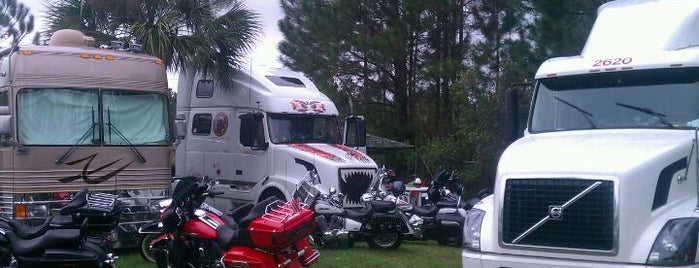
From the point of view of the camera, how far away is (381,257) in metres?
13.0

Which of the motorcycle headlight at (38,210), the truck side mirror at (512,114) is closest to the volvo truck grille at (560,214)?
the truck side mirror at (512,114)

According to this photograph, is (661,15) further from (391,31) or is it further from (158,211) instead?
(391,31)

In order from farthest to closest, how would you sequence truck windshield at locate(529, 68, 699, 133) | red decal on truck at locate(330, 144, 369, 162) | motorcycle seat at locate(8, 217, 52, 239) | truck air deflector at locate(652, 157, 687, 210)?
red decal on truck at locate(330, 144, 369, 162), motorcycle seat at locate(8, 217, 52, 239), truck windshield at locate(529, 68, 699, 133), truck air deflector at locate(652, 157, 687, 210)

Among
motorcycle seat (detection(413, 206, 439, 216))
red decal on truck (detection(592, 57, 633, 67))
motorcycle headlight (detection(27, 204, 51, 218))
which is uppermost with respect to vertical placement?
red decal on truck (detection(592, 57, 633, 67))

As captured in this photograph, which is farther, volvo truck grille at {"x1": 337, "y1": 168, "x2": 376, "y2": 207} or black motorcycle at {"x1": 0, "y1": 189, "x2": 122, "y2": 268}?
volvo truck grille at {"x1": 337, "y1": 168, "x2": 376, "y2": 207}

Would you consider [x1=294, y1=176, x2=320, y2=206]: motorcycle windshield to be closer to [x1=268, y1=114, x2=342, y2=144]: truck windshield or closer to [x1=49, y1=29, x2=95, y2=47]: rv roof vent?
[x1=268, y1=114, x2=342, y2=144]: truck windshield

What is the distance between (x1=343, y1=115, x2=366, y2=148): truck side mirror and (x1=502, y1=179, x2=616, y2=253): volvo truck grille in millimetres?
9050

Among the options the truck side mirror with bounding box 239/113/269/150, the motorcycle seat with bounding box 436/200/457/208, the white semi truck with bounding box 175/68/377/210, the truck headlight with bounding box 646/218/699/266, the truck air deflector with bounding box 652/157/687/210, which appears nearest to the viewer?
the truck headlight with bounding box 646/218/699/266

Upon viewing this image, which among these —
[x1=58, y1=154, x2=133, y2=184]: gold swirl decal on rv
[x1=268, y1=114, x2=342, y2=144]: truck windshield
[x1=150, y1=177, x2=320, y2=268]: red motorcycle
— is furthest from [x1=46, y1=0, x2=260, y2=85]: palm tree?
[x1=150, y1=177, x2=320, y2=268]: red motorcycle

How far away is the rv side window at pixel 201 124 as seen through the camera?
57.0 ft

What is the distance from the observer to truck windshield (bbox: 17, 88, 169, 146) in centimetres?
1230

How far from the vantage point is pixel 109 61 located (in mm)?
12992

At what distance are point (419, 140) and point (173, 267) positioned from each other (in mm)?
16976

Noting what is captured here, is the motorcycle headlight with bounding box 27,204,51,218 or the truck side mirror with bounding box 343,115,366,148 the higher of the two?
the truck side mirror with bounding box 343,115,366,148
